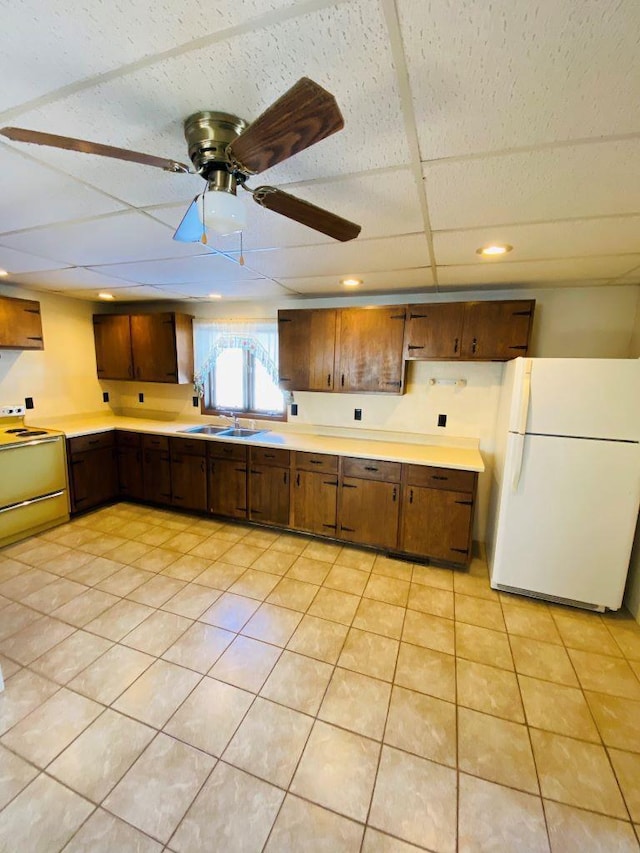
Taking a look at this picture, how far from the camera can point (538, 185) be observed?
128 cm

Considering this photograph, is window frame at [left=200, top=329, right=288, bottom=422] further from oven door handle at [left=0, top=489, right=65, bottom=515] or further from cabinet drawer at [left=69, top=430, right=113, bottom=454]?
oven door handle at [left=0, top=489, right=65, bottom=515]

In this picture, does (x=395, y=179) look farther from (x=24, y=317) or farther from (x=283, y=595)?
(x=24, y=317)

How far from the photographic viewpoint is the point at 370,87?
871 mm

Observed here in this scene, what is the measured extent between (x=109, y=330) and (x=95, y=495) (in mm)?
1870

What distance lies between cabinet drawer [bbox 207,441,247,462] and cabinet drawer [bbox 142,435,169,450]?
550 mm

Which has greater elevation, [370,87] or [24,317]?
[370,87]

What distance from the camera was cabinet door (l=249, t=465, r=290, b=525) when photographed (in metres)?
3.35

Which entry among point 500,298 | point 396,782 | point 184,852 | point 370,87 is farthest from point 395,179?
point 184,852

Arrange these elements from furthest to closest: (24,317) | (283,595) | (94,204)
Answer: (24,317), (283,595), (94,204)

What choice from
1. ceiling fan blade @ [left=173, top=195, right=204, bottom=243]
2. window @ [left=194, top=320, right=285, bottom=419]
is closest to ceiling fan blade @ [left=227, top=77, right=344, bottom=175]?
ceiling fan blade @ [left=173, top=195, right=204, bottom=243]

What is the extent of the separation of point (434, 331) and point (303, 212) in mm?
1981

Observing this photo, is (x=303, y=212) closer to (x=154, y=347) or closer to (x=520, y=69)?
(x=520, y=69)

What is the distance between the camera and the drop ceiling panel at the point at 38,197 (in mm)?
1290

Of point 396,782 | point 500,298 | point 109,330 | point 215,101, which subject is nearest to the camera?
point 215,101
